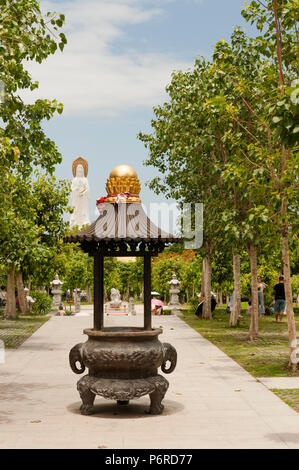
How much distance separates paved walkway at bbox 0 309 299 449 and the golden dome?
3473mm

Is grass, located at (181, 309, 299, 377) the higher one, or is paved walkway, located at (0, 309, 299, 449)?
grass, located at (181, 309, 299, 377)

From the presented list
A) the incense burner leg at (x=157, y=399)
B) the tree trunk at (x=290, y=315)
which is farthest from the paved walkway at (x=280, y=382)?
the incense burner leg at (x=157, y=399)

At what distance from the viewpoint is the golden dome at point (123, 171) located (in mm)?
9953

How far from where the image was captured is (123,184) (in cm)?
988

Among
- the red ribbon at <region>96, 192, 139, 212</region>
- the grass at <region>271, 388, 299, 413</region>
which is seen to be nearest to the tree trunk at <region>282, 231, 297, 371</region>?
the grass at <region>271, 388, 299, 413</region>

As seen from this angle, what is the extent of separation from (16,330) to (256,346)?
9.63 meters

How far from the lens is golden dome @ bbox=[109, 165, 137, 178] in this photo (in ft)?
32.7

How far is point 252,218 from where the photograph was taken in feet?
39.8

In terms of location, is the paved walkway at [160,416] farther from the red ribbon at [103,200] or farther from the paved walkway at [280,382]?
the red ribbon at [103,200]

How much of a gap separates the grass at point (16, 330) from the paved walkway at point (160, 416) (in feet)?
17.2

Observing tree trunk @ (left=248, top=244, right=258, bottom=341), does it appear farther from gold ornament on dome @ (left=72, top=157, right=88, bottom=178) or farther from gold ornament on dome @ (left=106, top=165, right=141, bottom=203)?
gold ornament on dome @ (left=72, top=157, right=88, bottom=178)

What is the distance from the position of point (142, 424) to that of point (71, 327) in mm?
17089

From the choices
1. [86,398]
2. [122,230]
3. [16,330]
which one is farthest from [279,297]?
[86,398]
